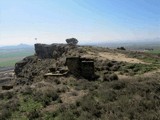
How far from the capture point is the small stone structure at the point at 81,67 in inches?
882

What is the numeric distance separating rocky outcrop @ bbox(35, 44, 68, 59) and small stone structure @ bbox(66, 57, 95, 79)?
23.5m

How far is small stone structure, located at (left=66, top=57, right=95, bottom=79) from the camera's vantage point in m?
22.4

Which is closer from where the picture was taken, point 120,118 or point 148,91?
point 120,118

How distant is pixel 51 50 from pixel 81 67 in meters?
31.0

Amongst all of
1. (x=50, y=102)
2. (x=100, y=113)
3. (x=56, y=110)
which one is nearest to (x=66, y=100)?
(x=50, y=102)

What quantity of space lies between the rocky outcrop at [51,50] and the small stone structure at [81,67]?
23.5m

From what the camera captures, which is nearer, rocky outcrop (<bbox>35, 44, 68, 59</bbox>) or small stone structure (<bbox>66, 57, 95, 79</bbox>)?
small stone structure (<bbox>66, 57, 95, 79</bbox>)

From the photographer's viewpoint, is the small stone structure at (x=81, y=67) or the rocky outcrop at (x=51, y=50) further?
the rocky outcrop at (x=51, y=50)

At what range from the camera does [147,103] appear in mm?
11273

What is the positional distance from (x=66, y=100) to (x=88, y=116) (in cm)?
353

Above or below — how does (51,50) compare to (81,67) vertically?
below

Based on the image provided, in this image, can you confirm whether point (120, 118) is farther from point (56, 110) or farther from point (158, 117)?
point (56, 110)

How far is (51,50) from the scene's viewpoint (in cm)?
5312

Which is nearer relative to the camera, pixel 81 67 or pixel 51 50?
pixel 81 67
